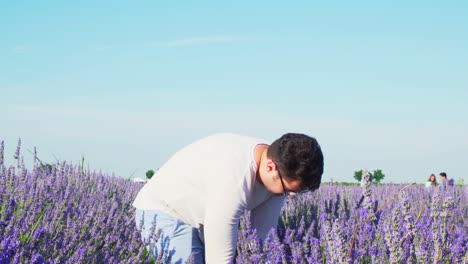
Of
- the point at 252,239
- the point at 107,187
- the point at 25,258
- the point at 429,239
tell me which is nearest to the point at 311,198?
the point at 107,187

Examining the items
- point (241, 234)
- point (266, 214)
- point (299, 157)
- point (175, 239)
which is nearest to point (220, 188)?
point (299, 157)

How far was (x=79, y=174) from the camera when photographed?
5141 mm

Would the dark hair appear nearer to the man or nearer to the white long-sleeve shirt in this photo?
the man

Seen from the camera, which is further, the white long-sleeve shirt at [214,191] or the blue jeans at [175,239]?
the blue jeans at [175,239]

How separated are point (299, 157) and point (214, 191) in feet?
1.23

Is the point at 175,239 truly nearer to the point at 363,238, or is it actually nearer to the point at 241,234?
the point at 241,234

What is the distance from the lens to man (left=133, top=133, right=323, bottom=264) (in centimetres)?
258

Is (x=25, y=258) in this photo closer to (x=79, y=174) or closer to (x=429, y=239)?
(x=429, y=239)

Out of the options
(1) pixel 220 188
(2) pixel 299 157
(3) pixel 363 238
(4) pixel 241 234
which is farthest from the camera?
(4) pixel 241 234

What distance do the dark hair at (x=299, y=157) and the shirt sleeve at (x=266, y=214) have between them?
0.55 metres

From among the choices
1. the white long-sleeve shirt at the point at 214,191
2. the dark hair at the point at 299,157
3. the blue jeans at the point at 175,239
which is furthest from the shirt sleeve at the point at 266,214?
the dark hair at the point at 299,157

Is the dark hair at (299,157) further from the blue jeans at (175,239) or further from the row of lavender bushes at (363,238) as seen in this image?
the blue jeans at (175,239)

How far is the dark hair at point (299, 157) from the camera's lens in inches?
99.1

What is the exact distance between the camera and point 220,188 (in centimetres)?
263
